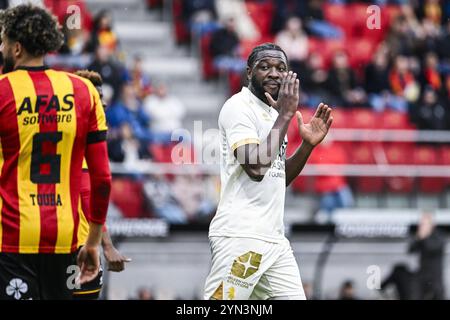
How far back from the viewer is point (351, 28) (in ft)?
55.4

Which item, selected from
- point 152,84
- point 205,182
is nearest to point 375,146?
point 205,182

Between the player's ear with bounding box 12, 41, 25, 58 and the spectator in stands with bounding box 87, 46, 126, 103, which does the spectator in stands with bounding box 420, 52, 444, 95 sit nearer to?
the spectator in stands with bounding box 87, 46, 126, 103

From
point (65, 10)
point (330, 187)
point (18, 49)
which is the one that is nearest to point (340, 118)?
point (330, 187)

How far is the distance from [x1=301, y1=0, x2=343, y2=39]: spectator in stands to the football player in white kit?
33.1 ft

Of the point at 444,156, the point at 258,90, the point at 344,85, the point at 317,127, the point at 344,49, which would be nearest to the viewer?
the point at 258,90

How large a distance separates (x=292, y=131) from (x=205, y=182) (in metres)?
1.50

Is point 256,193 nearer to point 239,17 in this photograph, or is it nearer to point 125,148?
point 125,148

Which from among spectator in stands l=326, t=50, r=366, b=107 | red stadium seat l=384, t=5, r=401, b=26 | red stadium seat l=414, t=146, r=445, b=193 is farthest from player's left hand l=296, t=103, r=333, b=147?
red stadium seat l=384, t=5, r=401, b=26

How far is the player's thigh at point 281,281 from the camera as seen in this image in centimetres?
624

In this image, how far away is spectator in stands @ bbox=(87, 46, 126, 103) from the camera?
44.2 ft

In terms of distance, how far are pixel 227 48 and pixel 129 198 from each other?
3.94 m

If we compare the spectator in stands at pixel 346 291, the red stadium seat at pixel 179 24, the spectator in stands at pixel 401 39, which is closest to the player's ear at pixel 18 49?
the spectator in stands at pixel 346 291

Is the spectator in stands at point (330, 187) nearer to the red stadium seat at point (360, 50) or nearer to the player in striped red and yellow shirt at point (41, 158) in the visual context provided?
the red stadium seat at point (360, 50)

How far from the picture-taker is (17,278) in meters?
5.27
